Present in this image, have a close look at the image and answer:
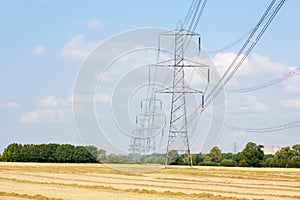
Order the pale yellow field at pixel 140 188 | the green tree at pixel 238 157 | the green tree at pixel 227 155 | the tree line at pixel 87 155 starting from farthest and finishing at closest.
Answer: the green tree at pixel 227 155 → the green tree at pixel 238 157 → the tree line at pixel 87 155 → the pale yellow field at pixel 140 188

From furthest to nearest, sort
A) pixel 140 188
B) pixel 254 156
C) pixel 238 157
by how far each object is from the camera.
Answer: pixel 238 157, pixel 254 156, pixel 140 188

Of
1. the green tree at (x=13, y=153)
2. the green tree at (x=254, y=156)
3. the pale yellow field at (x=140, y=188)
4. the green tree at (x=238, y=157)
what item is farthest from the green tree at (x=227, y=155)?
the pale yellow field at (x=140, y=188)

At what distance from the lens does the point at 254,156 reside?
144875mm

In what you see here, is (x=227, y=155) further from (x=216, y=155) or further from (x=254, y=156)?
(x=254, y=156)

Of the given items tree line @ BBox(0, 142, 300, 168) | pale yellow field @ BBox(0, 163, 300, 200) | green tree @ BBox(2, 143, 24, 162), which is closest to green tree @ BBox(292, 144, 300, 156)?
tree line @ BBox(0, 142, 300, 168)

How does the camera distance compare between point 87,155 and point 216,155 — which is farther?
point 216,155

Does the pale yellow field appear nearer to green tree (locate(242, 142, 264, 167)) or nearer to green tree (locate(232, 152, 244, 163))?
green tree (locate(242, 142, 264, 167))

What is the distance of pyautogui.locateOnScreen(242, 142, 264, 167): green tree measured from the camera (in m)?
141

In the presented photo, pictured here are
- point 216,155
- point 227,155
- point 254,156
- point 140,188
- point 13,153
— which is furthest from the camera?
point 216,155

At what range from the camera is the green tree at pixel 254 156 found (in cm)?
14138

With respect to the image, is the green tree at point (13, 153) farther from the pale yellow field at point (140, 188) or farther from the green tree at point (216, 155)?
the pale yellow field at point (140, 188)

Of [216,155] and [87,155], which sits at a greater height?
[216,155]

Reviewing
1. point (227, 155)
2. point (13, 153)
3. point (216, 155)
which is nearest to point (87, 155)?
point (13, 153)

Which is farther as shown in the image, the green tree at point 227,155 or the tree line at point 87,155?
the green tree at point 227,155
